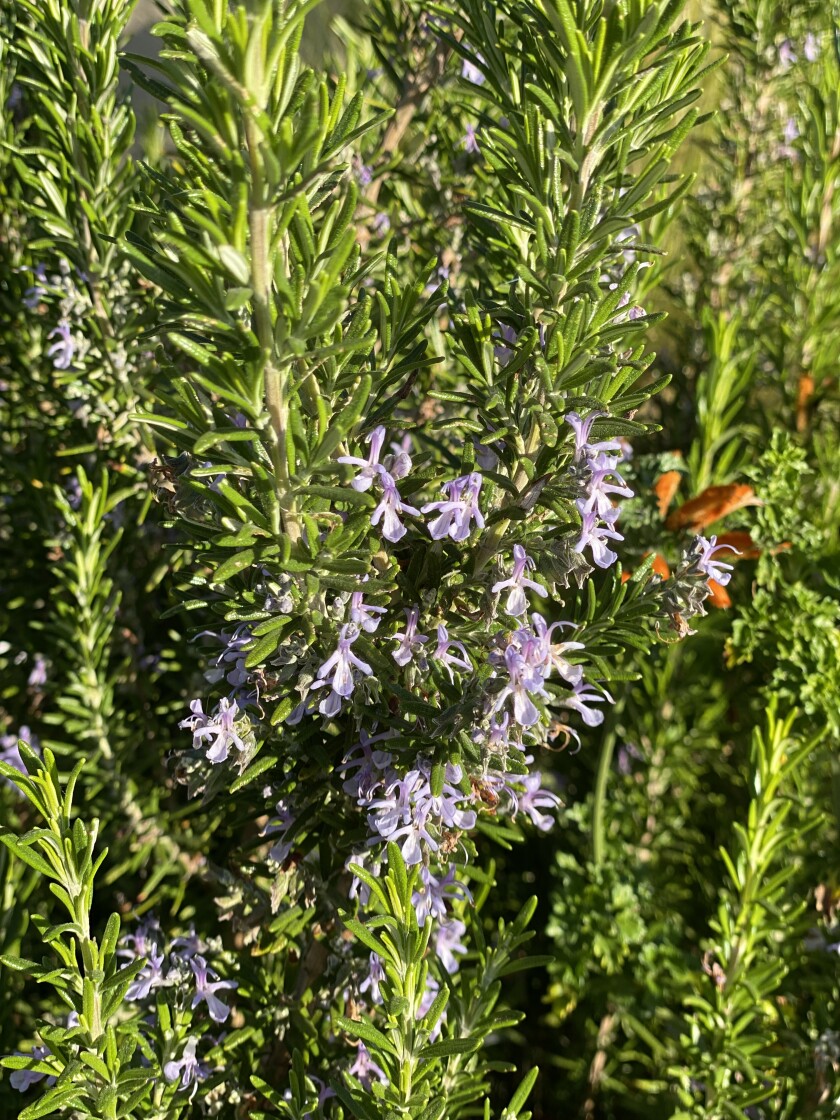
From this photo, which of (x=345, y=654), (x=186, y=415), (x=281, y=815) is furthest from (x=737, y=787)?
(x=186, y=415)

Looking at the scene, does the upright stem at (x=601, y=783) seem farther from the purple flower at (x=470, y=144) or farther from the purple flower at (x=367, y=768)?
the purple flower at (x=470, y=144)

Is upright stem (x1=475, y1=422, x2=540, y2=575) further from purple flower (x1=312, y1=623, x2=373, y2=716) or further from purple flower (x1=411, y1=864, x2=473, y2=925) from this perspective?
purple flower (x1=411, y1=864, x2=473, y2=925)

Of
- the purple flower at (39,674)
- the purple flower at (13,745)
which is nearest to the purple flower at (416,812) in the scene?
the purple flower at (13,745)

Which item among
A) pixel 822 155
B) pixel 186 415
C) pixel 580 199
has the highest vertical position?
pixel 822 155

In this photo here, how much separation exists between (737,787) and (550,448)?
1114 mm

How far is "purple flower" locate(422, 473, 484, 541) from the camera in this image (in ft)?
2.03

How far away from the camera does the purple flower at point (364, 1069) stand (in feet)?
2.60

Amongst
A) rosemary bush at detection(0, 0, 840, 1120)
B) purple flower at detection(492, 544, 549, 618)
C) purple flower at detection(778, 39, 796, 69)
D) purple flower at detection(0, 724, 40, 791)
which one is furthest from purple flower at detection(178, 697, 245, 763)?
purple flower at detection(778, 39, 796, 69)

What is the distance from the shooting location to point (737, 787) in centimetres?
153

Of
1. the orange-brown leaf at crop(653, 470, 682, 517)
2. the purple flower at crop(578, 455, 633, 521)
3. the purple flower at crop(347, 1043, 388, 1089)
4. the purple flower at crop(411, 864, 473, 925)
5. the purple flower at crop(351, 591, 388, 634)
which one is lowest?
the purple flower at crop(347, 1043, 388, 1089)

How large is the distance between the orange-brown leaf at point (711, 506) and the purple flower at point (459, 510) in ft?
1.76

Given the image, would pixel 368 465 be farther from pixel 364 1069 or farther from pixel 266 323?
pixel 364 1069

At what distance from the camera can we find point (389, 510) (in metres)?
0.61

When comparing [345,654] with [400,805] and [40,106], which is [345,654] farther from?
[40,106]
